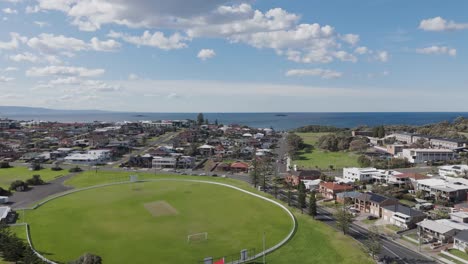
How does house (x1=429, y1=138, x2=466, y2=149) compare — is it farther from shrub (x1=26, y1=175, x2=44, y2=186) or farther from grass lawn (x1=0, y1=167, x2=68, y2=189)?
shrub (x1=26, y1=175, x2=44, y2=186)

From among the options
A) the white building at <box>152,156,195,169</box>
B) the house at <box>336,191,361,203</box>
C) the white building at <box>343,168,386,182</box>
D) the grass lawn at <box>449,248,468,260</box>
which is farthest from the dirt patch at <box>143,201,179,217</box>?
the white building at <box>343,168,386,182</box>

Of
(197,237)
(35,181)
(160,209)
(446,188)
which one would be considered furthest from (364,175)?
(35,181)

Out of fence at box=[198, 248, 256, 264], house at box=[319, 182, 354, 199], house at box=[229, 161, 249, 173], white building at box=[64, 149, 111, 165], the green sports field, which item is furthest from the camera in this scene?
white building at box=[64, 149, 111, 165]

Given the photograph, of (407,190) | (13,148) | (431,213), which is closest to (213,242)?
(431,213)

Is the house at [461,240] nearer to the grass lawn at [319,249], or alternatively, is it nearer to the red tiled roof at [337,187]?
the grass lawn at [319,249]

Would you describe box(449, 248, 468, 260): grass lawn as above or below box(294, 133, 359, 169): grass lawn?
below

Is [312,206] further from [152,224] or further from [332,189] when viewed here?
[152,224]

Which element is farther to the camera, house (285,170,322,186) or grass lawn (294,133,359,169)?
grass lawn (294,133,359,169)

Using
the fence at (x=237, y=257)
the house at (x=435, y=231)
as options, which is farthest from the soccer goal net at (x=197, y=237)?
the house at (x=435, y=231)
